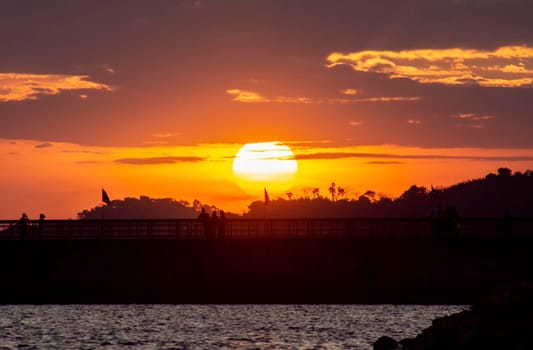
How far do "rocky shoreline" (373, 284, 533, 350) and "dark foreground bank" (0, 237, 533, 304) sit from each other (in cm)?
3354

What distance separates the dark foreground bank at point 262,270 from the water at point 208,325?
1.76m

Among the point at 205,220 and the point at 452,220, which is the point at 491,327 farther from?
the point at 205,220

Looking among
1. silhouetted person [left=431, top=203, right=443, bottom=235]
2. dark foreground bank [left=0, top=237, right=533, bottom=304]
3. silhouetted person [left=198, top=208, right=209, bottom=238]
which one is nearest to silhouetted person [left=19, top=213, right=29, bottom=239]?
dark foreground bank [left=0, top=237, right=533, bottom=304]

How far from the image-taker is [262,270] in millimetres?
76375

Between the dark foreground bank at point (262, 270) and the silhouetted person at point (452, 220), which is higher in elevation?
the silhouetted person at point (452, 220)

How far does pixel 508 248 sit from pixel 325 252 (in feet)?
38.5

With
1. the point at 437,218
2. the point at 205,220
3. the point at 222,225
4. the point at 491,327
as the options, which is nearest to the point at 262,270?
the point at 222,225

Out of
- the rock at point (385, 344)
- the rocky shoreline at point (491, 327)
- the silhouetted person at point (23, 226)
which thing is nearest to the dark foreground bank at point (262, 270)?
the silhouetted person at point (23, 226)

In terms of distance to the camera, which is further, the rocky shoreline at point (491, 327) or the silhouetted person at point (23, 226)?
the silhouetted person at point (23, 226)

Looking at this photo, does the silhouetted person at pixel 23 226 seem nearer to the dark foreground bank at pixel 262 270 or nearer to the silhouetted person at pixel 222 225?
the dark foreground bank at pixel 262 270

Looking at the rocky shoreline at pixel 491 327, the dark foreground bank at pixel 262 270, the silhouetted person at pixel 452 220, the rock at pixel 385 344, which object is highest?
the silhouetted person at pixel 452 220

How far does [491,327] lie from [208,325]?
26.5m

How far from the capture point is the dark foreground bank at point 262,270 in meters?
75.3

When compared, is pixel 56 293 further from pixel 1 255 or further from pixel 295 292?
pixel 295 292
